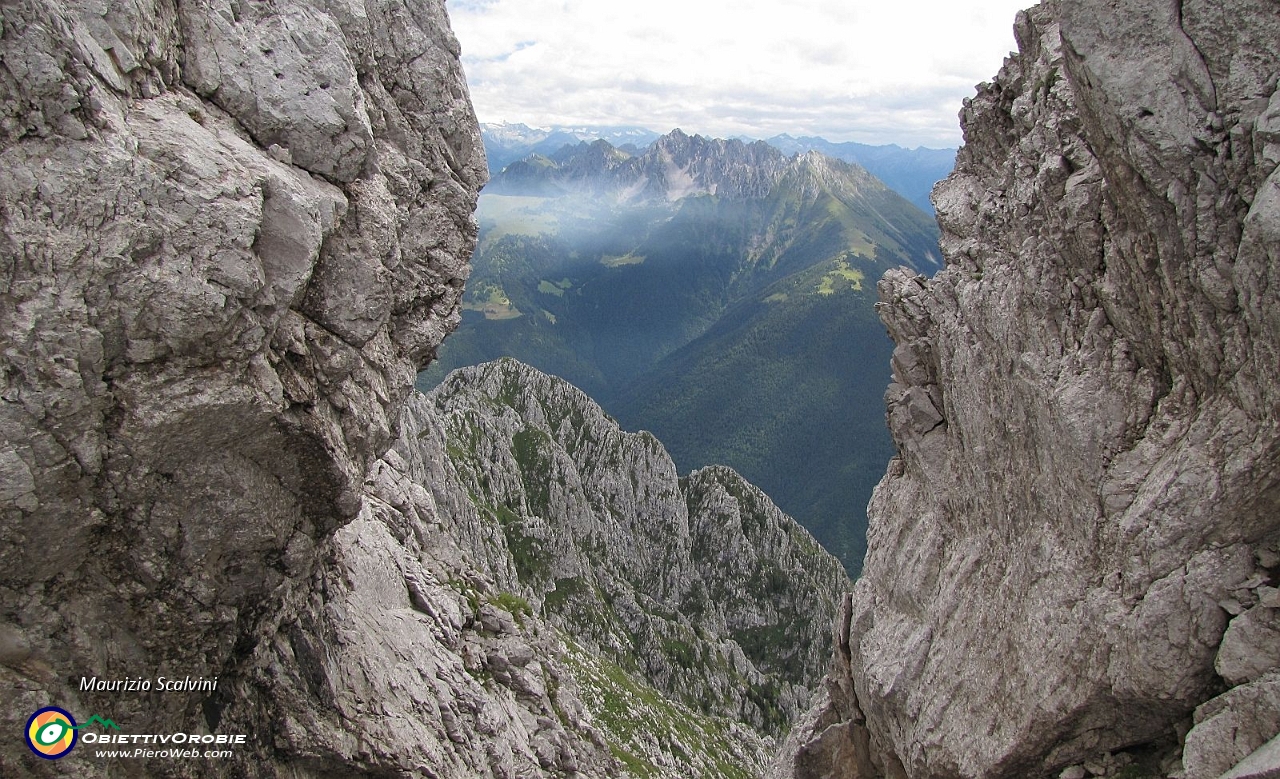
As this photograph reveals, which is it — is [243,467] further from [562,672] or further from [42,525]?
[562,672]

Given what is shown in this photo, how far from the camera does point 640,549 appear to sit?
130 m

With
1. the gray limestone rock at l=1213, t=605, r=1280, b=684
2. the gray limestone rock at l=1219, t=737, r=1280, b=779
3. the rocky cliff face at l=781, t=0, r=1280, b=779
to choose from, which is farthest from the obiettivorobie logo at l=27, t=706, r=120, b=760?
the gray limestone rock at l=1213, t=605, r=1280, b=684

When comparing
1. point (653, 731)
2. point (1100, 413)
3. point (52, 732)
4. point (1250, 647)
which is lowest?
point (653, 731)

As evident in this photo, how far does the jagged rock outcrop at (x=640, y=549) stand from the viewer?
108 meters

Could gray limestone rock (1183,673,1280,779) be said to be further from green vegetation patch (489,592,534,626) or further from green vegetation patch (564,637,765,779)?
green vegetation patch (564,637,765,779)

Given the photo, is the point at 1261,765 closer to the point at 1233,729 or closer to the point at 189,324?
the point at 1233,729

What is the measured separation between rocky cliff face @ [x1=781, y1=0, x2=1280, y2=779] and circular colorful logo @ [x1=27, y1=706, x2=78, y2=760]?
23.0 m

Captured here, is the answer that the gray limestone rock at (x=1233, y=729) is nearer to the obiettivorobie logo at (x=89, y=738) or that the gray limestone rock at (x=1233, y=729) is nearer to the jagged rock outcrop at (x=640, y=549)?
the obiettivorobie logo at (x=89, y=738)

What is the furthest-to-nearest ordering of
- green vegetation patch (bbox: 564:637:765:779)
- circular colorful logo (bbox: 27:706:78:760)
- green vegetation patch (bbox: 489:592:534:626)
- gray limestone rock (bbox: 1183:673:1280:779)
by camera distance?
green vegetation patch (bbox: 564:637:765:779), green vegetation patch (bbox: 489:592:534:626), circular colorful logo (bbox: 27:706:78:760), gray limestone rock (bbox: 1183:673:1280:779)

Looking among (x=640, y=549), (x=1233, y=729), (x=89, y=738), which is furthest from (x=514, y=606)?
(x=640, y=549)

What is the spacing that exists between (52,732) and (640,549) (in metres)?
116

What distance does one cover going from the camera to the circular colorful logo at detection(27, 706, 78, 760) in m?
16.1

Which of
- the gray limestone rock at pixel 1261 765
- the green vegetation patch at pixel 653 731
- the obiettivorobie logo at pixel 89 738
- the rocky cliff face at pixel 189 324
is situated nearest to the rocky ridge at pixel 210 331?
the rocky cliff face at pixel 189 324

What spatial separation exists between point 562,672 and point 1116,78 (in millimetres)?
43796
